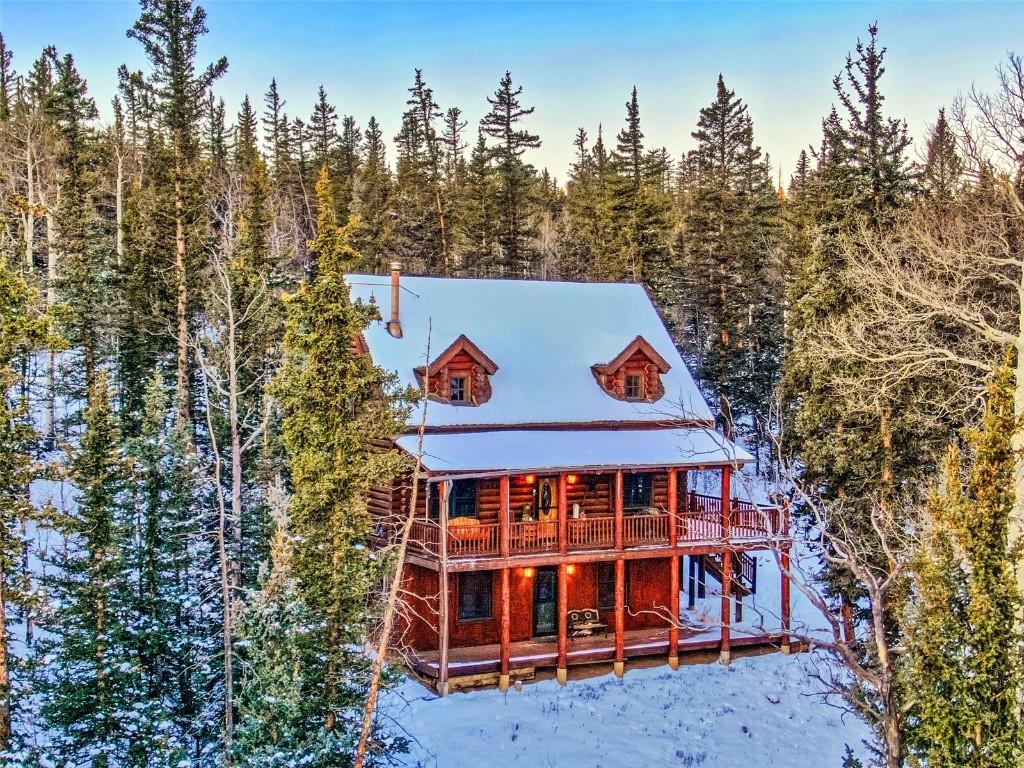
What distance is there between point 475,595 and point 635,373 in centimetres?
823

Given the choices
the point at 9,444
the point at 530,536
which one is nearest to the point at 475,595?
the point at 530,536

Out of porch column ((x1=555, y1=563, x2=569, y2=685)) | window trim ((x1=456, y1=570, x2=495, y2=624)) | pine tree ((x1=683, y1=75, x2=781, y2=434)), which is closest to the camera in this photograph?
porch column ((x1=555, y1=563, x2=569, y2=685))

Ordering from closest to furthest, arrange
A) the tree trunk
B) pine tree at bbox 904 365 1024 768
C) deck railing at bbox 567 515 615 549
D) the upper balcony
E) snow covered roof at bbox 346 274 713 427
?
pine tree at bbox 904 365 1024 768, the upper balcony, deck railing at bbox 567 515 615 549, snow covered roof at bbox 346 274 713 427, the tree trunk

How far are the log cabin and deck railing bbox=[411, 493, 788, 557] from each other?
2.4 inches

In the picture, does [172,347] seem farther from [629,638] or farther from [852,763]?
[852,763]

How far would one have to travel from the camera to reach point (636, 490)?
2459 cm

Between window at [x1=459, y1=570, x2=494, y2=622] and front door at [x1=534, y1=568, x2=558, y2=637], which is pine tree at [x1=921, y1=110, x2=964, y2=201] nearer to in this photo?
front door at [x1=534, y1=568, x2=558, y2=637]

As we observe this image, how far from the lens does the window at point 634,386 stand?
24.8m

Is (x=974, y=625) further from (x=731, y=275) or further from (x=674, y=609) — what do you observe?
(x=731, y=275)

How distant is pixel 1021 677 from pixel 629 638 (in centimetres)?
1471

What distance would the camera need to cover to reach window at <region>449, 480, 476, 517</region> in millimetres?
22203

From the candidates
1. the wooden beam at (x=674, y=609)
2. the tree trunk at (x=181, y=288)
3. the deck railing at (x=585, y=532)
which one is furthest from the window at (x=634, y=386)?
the tree trunk at (x=181, y=288)

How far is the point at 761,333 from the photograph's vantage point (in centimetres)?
→ 3850

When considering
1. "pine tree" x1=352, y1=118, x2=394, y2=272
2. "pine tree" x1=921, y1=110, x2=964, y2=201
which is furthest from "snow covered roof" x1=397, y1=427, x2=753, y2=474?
"pine tree" x1=352, y1=118, x2=394, y2=272
